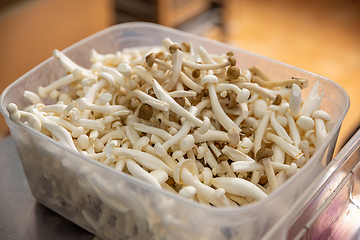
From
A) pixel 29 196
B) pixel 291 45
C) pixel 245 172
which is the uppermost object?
pixel 245 172

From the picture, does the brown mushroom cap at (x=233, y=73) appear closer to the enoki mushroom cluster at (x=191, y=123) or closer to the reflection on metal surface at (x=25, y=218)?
the enoki mushroom cluster at (x=191, y=123)

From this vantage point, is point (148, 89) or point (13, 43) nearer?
point (148, 89)

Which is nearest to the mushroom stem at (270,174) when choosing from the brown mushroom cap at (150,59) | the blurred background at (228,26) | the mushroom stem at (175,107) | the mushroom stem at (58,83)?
the mushroom stem at (175,107)

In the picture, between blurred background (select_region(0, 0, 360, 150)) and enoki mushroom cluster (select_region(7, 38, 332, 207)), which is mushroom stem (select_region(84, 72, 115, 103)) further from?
blurred background (select_region(0, 0, 360, 150))

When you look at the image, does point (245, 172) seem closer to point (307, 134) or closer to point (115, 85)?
point (307, 134)

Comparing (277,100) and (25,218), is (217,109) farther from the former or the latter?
(25,218)

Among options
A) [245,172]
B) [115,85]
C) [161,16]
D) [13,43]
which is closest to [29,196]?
[115,85]

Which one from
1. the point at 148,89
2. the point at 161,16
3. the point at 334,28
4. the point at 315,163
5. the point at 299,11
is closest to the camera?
the point at 315,163

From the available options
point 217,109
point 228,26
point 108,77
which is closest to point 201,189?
point 217,109
